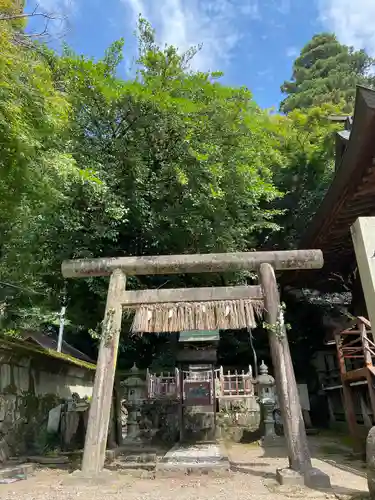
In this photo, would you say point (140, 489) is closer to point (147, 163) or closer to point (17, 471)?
point (17, 471)

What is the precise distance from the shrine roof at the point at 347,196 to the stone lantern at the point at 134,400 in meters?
5.77

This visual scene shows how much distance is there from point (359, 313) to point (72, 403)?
27.3ft

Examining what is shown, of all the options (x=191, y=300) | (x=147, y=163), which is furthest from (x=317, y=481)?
(x=147, y=163)

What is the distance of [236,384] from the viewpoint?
469 inches

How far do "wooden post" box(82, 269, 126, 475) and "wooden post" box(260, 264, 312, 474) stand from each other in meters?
2.62

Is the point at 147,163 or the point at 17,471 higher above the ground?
the point at 147,163

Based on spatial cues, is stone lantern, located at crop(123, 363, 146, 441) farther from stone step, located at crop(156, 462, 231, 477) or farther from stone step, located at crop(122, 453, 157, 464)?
stone step, located at crop(156, 462, 231, 477)

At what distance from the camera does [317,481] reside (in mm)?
5078

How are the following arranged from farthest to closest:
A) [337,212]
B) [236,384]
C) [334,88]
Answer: [334,88] < [236,384] < [337,212]

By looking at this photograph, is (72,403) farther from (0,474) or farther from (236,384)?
(236,384)

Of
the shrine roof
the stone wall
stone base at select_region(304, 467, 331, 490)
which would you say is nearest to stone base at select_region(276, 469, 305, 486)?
stone base at select_region(304, 467, 331, 490)

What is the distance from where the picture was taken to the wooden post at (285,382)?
5496mm

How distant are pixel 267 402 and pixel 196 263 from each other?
665 centimetres

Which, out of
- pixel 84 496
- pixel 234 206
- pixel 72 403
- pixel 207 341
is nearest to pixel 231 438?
pixel 207 341
